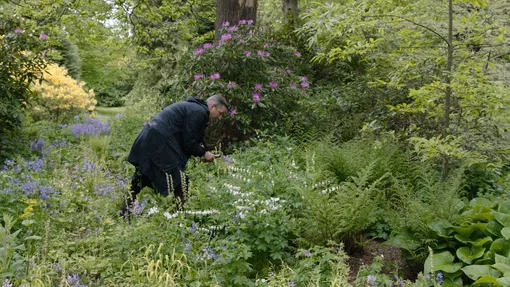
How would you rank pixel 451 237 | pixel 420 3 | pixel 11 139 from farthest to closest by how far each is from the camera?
1. pixel 11 139
2. pixel 420 3
3. pixel 451 237

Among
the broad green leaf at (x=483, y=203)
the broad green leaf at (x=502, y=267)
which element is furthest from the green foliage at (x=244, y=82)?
the broad green leaf at (x=502, y=267)

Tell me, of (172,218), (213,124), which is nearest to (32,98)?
(213,124)

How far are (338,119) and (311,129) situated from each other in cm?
62

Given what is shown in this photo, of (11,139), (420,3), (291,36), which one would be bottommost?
(11,139)

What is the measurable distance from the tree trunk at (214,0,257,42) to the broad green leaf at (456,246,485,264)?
611 centimetres

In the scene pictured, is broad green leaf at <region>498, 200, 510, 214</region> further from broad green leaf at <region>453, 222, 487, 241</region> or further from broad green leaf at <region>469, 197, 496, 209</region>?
broad green leaf at <region>453, 222, 487, 241</region>

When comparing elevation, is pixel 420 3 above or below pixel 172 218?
above

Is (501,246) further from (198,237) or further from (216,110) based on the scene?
(216,110)

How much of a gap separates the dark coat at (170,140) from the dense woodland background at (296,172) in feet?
1.30

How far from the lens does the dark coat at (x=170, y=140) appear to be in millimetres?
5035

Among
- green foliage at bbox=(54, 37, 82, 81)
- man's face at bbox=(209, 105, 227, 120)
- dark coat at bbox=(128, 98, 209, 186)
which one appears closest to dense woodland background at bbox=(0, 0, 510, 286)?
dark coat at bbox=(128, 98, 209, 186)

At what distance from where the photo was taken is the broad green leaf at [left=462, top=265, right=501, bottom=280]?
3.41m

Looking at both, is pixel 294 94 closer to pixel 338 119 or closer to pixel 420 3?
pixel 338 119

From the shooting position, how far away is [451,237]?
3.79 metres
